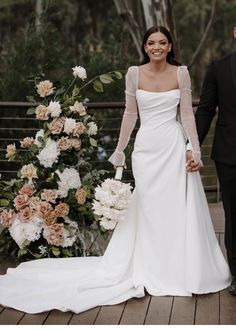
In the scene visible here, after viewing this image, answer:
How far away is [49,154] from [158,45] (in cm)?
127

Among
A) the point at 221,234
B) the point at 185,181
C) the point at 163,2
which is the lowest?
the point at 221,234

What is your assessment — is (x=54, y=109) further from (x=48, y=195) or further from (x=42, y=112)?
(x=48, y=195)

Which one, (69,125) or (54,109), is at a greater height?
(54,109)

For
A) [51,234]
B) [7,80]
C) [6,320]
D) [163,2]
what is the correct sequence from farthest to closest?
1. [7,80]
2. [163,2]
3. [51,234]
4. [6,320]

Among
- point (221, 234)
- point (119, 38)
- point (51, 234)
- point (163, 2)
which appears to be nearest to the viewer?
point (51, 234)

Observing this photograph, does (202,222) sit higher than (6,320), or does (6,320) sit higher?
(202,222)

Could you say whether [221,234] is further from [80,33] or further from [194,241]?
[80,33]

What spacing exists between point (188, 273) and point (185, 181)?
61 centimetres

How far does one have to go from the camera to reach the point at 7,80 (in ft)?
38.4

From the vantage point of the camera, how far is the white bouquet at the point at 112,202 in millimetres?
5203

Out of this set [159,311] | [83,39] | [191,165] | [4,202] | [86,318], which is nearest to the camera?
[86,318]

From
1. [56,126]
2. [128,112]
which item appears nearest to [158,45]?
[128,112]

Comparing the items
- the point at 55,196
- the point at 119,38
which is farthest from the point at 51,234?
the point at 119,38

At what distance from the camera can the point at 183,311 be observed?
4668 mm
